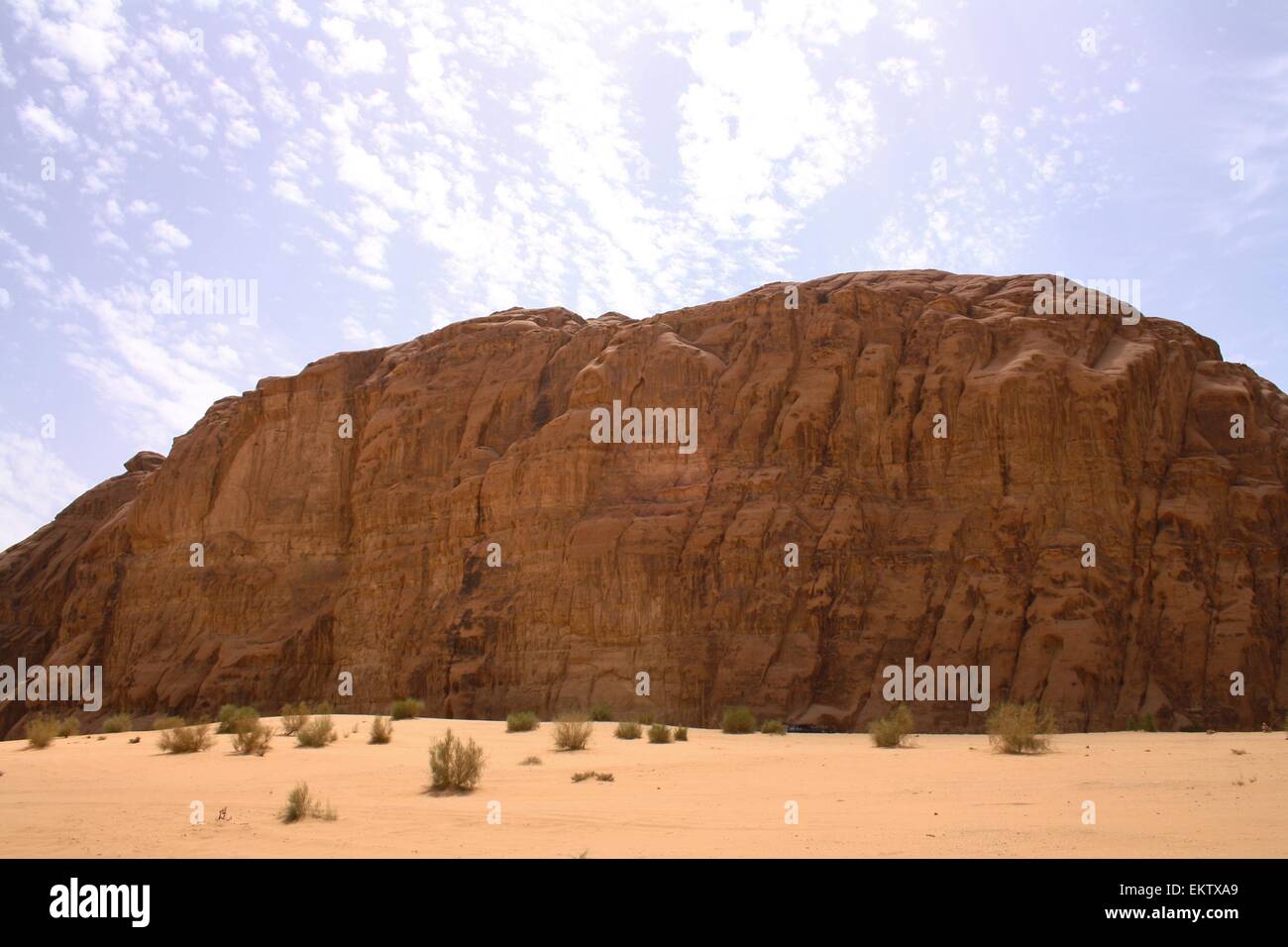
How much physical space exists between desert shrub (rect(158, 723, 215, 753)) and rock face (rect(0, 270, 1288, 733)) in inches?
742

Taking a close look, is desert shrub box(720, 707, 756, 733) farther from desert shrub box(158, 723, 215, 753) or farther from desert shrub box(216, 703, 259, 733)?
desert shrub box(158, 723, 215, 753)

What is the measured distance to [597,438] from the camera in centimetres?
4056

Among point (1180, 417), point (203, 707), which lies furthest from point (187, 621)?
point (1180, 417)

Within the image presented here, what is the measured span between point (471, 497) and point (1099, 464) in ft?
81.0

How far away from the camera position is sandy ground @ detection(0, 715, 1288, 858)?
24.9ft

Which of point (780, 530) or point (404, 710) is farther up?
point (780, 530)

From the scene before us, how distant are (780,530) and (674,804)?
26.7 m

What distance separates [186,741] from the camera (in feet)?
53.9

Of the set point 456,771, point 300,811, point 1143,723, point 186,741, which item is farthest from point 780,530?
point 300,811

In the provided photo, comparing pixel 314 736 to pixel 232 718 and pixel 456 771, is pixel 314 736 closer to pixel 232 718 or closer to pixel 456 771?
pixel 232 718

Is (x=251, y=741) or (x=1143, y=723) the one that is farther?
(x=1143, y=723)

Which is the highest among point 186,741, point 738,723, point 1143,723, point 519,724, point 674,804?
point 674,804

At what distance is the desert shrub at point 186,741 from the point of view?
53.9 feet

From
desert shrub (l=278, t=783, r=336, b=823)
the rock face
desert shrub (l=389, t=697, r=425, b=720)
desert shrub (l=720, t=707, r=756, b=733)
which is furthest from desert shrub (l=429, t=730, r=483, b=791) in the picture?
the rock face
